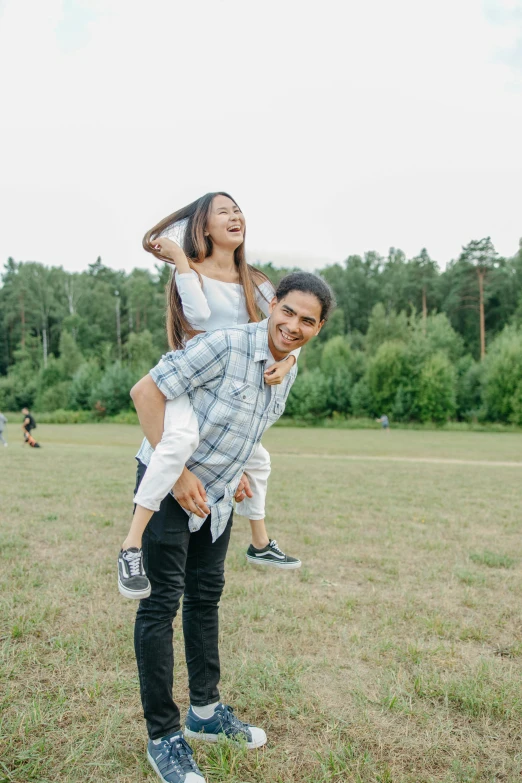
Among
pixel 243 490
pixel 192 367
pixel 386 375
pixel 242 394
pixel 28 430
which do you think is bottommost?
pixel 28 430

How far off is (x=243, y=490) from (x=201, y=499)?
653mm

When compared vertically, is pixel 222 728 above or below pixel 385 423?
above

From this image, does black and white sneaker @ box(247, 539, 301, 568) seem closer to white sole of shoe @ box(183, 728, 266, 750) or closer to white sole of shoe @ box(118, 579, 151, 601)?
white sole of shoe @ box(183, 728, 266, 750)

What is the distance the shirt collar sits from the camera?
8.99ft

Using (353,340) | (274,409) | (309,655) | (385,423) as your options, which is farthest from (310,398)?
(274,409)

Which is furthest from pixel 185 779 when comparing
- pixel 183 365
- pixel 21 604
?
pixel 21 604

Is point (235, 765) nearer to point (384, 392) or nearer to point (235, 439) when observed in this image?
point (235, 439)

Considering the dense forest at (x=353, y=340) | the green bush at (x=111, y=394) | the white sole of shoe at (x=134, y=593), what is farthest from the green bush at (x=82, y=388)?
the white sole of shoe at (x=134, y=593)

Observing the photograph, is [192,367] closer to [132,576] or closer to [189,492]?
[189,492]

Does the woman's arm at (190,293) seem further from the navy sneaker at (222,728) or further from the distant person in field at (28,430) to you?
the distant person in field at (28,430)

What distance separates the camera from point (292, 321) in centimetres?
278

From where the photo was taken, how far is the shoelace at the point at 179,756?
2.57 meters

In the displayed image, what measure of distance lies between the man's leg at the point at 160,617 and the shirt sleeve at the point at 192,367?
1.63 ft

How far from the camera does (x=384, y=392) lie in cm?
5422
